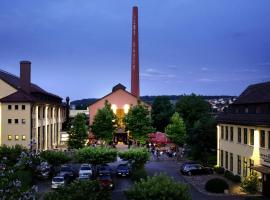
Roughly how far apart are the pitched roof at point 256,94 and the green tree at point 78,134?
91.7 feet

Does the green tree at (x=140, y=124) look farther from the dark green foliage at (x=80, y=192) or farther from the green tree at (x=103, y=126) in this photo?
the dark green foliage at (x=80, y=192)

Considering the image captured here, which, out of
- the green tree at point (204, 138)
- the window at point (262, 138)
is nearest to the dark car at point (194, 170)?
the green tree at point (204, 138)

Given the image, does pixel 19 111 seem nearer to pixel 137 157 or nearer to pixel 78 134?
pixel 78 134

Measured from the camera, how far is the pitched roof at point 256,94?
152 feet

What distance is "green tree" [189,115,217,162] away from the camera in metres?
63.6

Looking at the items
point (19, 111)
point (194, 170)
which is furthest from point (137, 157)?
point (19, 111)

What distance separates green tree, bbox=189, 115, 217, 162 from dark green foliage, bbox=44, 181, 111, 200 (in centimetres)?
4138

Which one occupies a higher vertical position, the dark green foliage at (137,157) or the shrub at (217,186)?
the dark green foliage at (137,157)

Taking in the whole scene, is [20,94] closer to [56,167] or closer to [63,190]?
[56,167]

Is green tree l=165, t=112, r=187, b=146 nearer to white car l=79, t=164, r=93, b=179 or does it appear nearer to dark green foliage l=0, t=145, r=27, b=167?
white car l=79, t=164, r=93, b=179

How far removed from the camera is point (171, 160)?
72.6m

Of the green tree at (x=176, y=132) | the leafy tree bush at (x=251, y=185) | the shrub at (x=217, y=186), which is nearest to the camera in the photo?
the leafy tree bush at (x=251, y=185)

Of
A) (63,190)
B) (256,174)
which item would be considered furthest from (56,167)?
(63,190)

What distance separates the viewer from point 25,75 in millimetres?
75875
